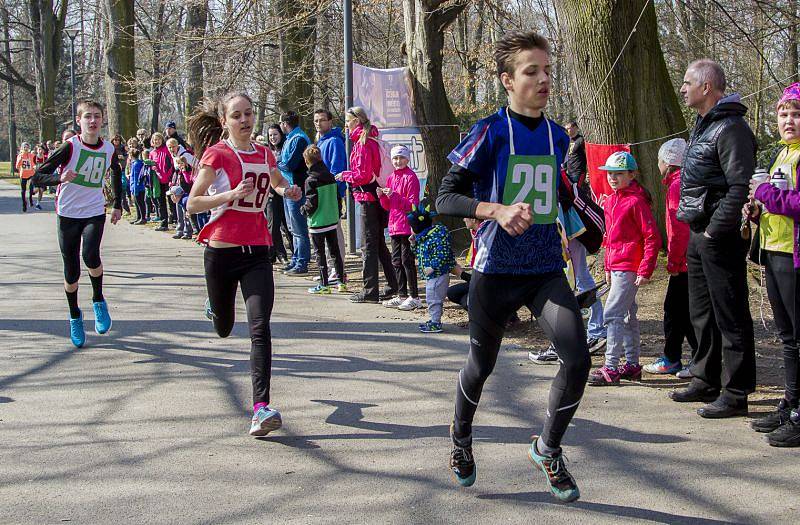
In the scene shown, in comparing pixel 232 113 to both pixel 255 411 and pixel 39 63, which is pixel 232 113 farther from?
pixel 39 63

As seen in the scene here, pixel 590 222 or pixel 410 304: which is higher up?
pixel 590 222

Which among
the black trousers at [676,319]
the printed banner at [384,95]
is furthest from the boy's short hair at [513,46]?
the printed banner at [384,95]

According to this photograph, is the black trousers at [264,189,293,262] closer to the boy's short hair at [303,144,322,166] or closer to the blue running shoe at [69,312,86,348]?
the boy's short hair at [303,144,322,166]

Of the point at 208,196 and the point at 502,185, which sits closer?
the point at 502,185

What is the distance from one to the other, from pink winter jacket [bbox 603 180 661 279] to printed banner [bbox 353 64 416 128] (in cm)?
724

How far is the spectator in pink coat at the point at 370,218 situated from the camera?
1071 centimetres

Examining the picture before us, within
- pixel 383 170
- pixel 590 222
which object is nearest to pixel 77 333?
pixel 383 170

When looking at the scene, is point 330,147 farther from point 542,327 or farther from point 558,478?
point 558,478

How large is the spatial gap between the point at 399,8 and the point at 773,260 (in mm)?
19093

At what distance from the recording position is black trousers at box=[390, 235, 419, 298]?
10188 mm

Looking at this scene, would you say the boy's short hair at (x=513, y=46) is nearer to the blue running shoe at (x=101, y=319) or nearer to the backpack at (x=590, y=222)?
the backpack at (x=590, y=222)

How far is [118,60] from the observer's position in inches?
1065

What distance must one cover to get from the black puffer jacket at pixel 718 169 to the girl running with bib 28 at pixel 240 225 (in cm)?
268

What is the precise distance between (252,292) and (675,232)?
3115mm
